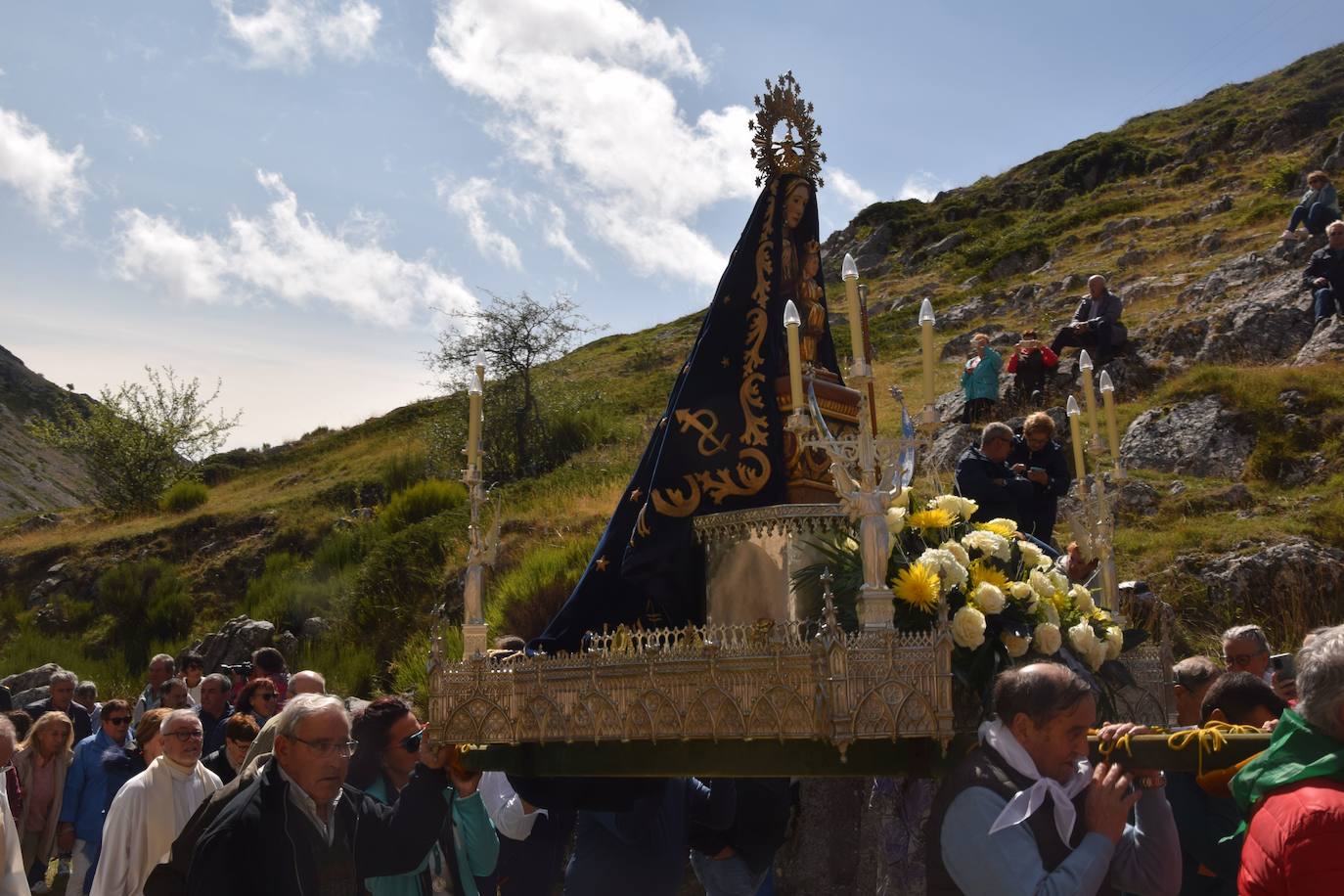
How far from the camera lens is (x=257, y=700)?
25.1 ft

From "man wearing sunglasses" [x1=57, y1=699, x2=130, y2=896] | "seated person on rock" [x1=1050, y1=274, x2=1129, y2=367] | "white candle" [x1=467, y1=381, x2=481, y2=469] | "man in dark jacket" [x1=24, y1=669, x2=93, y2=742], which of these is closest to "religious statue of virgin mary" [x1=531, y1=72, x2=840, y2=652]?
"white candle" [x1=467, y1=381, x2=481, y2=469]

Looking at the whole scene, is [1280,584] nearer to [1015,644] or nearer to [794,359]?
[1015,644]

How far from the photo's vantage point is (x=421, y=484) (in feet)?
68.6

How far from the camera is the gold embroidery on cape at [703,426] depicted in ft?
18.7

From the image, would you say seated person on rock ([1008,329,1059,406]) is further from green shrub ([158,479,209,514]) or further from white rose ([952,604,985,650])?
green shrub ([158,479,209,514])

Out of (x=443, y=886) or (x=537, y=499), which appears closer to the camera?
(x=443, y=886)

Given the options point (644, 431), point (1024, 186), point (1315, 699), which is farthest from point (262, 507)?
point (1024, 186)

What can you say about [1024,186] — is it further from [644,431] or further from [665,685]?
[665,685]

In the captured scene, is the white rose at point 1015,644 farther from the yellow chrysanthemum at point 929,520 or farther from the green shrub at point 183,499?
the green shrub at point 183,499

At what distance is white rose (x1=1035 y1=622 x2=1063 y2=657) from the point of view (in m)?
4.50

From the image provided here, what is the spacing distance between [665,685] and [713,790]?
123 cm

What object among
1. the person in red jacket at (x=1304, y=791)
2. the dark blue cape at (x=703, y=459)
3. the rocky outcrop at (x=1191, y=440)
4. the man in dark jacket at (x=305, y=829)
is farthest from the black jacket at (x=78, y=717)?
the rocky outcrop at (x=1191, y=440)

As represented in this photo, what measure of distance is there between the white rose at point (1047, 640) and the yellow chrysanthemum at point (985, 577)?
21 centimetres

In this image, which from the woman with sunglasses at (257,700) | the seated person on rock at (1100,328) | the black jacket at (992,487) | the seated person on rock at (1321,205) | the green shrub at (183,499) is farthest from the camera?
the green shrub at (183,499)
